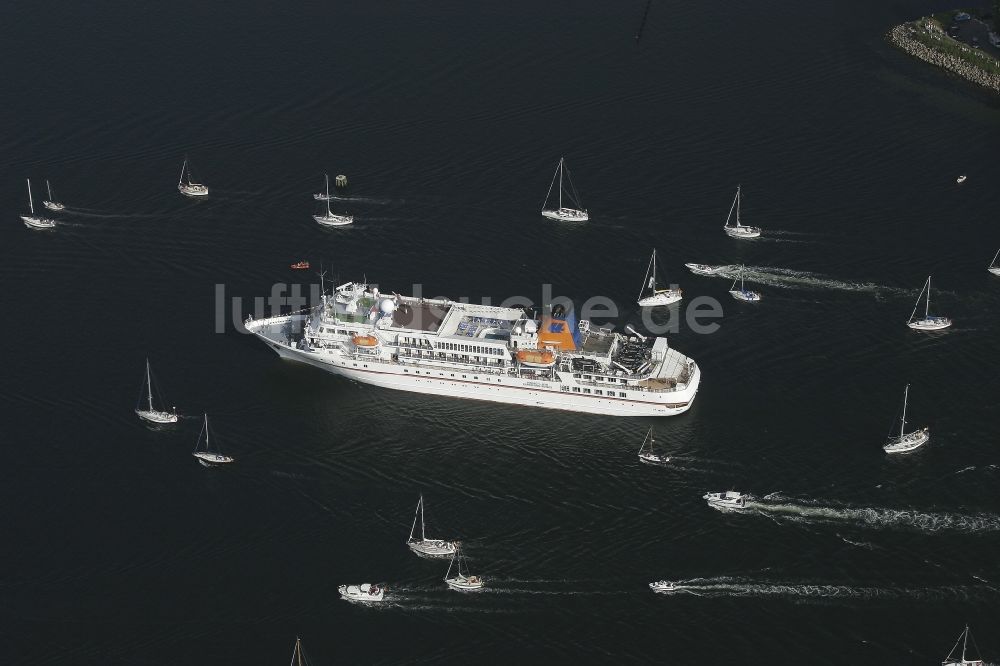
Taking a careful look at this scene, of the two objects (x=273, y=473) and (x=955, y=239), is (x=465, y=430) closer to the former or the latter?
(x=273, y=473)

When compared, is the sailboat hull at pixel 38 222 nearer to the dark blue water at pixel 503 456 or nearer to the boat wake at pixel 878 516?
the dark blue water at pixel 503 456

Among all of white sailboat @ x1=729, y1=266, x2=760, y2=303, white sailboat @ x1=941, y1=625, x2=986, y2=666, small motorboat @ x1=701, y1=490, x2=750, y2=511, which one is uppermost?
white sailboat @ x1=729, y1=266, x2=760, y2=303

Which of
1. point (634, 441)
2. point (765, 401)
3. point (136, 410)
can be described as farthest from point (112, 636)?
point (765, 401)

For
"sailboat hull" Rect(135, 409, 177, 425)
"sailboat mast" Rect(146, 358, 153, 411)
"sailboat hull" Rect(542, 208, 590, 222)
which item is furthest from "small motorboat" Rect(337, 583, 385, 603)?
"sailboat hull" Rect(542, 208, 590, 222)

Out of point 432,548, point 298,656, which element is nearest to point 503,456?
point 432,548

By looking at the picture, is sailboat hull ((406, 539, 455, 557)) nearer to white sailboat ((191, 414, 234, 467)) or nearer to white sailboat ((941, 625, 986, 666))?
white sailboat ((191, 414, 234, 467))
